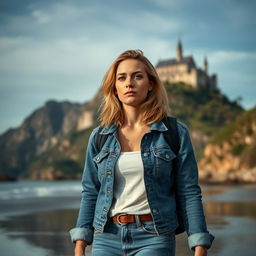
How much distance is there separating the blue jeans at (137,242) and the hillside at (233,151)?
82.0 m

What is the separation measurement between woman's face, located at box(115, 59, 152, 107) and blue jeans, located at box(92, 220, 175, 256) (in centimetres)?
92

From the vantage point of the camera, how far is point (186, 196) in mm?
3404

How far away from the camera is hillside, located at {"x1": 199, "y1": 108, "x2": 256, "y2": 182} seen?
88.9 metres

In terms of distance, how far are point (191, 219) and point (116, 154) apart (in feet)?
2.25

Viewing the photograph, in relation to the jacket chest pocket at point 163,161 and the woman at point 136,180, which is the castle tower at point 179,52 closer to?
the woman at point 136,180

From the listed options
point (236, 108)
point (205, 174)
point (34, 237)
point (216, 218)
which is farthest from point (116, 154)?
point (236, 108)

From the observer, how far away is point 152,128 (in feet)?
11.5

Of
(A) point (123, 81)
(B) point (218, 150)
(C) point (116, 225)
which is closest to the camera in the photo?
(C) point (116, 225)

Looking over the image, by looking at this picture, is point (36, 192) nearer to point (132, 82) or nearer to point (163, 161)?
point (132, 82)

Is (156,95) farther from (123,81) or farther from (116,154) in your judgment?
(116,154)

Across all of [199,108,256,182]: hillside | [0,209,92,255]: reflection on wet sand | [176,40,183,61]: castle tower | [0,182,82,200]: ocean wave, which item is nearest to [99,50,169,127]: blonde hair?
[0,209,92,255]: reflection on wet sand

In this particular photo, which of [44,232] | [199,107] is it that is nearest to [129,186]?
[44,232]

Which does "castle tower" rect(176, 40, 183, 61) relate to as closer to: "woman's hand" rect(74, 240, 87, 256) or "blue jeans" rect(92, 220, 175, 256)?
"woman's hand" rect(74, 240, 87, 256)

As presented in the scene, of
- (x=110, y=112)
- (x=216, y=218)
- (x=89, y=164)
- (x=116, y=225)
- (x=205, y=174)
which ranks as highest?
(x=110, y=112)
